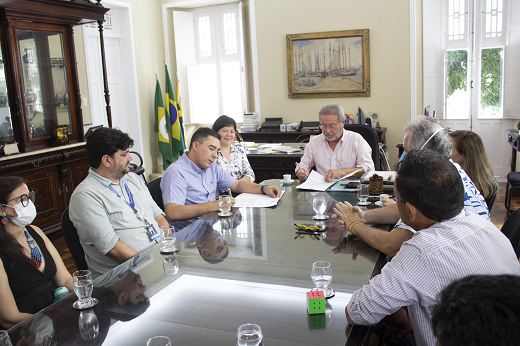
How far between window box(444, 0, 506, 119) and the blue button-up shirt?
483 cm

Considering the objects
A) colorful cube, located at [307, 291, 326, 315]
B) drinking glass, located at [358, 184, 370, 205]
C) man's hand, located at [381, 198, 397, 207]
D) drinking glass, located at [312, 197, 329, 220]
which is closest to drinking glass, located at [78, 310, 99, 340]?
colorful cube, located at [307, 291, 326, 315]

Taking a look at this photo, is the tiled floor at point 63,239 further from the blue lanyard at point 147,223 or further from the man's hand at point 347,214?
the man's hand at point 347,214

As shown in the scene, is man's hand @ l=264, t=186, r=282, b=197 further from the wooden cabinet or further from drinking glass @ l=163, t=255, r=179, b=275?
the wooden cabinet

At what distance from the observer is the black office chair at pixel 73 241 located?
7.26ft

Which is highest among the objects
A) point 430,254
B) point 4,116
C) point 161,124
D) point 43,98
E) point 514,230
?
point 43,98

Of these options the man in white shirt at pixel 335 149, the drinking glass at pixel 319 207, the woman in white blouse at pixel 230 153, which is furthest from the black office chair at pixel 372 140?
the drinking glass at pixel 319 207

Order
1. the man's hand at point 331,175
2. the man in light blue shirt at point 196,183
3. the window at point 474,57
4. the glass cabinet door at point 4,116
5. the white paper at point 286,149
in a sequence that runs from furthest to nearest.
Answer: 1. the window at point 474,57
2. the white paper at point 286,149
3. the glass cabinet door at point 4,116
4. the man's hand at point 331,175
5. the man in light blue shirt at point 196,183

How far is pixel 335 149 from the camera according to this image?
3822mm

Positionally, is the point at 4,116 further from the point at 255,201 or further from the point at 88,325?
the point at 88,325

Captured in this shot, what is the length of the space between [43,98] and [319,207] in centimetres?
364

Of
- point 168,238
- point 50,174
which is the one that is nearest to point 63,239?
point 50,174

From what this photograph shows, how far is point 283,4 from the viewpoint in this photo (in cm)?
659

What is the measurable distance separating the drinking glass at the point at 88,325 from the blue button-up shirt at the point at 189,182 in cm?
133

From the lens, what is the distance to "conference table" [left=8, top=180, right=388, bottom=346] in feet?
4.33
